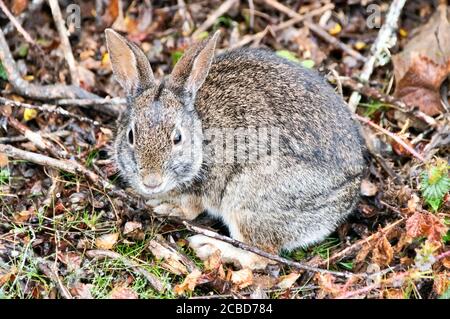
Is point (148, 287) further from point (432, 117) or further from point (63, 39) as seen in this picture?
point (432, 117)

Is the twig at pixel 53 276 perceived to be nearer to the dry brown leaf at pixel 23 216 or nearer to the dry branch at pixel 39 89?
the dry brown leaf at pixel 23 216

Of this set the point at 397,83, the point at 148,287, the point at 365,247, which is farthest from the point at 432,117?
the point at 148,287

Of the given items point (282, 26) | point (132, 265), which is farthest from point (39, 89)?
point (282, 26)

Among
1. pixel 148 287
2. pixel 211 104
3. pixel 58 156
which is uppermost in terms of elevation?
pixel 211 104

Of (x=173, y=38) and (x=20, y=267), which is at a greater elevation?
(x=173, y=38)

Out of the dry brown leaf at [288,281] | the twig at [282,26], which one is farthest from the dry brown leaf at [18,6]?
the dry brown leaf at [288,281]
